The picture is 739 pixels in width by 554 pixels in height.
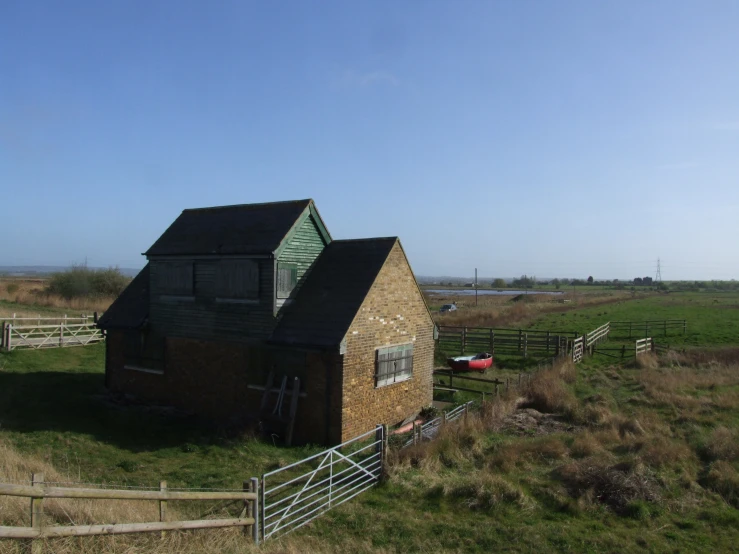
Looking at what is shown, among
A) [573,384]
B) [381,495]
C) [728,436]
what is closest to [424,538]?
[381,495]

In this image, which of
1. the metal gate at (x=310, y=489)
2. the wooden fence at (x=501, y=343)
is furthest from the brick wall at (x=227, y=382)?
the wooden fence at (x=501, y=343)

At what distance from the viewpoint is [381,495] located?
11.9 m

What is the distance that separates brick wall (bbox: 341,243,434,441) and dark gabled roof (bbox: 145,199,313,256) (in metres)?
3.50

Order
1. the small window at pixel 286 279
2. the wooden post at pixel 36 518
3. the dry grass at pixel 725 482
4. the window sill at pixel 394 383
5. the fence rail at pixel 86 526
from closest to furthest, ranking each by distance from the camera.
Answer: the fence rail at pixel 86 526
the wooden post at pixel 36 518
the dry grass at pixel 725 482
the window sill at pixel 394 383
the small window at pixel 286 279

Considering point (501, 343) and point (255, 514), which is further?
point (501, 343)

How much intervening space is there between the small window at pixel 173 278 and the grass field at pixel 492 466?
4.02 meters

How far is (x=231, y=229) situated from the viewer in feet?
64.1

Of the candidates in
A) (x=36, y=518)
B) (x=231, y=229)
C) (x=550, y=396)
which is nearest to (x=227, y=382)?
(x=231, y=229)

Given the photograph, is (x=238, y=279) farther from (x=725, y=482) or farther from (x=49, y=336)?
(x=49, y=336)

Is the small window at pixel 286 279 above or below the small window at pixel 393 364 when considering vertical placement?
above

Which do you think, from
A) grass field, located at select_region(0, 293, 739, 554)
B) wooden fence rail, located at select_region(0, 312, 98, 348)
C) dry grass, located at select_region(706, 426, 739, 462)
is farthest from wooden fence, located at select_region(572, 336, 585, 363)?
wooden fence rail, located at select_region(0, 312, 98, 348)

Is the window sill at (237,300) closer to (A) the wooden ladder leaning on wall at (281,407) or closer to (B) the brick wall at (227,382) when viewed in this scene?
(B) the brick wall at (227,382)

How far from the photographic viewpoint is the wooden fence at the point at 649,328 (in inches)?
1725

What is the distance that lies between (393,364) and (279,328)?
12.2ft
